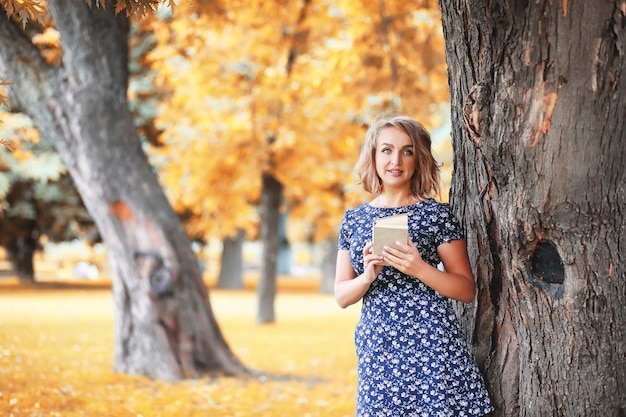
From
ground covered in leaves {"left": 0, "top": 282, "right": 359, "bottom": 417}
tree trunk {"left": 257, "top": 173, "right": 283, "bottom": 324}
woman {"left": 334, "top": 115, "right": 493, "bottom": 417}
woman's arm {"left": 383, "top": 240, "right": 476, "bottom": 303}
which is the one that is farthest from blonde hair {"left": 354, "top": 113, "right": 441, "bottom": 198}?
tree trunk {"left": 257, "top": 173, "right": 283, "bottom": 324}

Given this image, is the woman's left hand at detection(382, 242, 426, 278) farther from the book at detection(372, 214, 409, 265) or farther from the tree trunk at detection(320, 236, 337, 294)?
the tree trunk at detection(320, 236, 337, 294)

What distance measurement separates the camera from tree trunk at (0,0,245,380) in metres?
6.77

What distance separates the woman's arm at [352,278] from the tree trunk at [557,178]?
626mm

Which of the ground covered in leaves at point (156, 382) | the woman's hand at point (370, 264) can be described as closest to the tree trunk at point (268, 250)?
the ground covered in leaves at point (156, 382)

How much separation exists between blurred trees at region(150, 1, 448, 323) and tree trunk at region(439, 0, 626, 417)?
302 inches

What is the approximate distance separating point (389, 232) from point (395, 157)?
1.65ft

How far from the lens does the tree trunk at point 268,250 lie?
14.2 metres

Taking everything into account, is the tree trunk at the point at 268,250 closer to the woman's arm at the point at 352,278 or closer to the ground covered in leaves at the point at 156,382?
the ground covered in leaves at the point at 156,382

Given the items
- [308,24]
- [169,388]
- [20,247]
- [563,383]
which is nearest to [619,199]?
[563,383]

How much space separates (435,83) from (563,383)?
923cm

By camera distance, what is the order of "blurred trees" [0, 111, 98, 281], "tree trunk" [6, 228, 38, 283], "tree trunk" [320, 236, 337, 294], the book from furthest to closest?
"tree trunk" [320, 236, 337, 294]
"tree trunk" [6, 228, 38, 283]
"blurred trees" [0, 111, 98, 281]
the book

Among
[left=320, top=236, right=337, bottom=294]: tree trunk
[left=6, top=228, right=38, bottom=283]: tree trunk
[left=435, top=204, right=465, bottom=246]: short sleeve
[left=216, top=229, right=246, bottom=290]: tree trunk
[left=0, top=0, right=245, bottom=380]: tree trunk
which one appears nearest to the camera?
[left=435, top=204, right=465, bottom=246]: short sleeve

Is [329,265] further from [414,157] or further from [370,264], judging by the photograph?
[370,264]

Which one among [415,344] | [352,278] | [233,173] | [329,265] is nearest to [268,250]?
[233,173]
